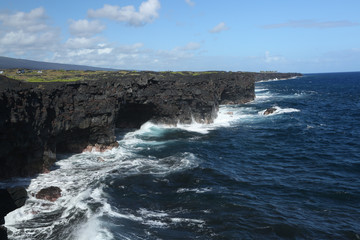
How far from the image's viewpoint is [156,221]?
869 inches

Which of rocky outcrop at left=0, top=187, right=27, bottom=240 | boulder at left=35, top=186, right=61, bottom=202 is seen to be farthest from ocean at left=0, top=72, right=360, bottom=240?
rocky outcrop at left=0, top=187, right=27, bottom=240

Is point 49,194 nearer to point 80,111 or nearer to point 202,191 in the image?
point 202,191

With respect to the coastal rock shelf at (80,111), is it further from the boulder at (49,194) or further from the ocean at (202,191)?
the boulder at (49,194)

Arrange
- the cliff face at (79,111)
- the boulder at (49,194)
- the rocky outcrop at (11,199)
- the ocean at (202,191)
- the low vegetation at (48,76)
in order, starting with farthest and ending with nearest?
the low vegetation at (48,76) → the cliff face at (79,111) → the boulder at (49,194) → the ocean at (202,191) → the rocky outcrop at (11,199)

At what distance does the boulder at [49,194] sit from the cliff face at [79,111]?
5410 millimetres

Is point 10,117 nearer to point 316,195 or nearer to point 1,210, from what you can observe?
point 1,210

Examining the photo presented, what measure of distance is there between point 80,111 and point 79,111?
14 centimetres

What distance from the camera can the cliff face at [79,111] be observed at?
28984 millimetres

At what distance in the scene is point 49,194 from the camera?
25.8 meters

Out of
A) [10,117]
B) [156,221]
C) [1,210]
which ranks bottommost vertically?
[156,221]

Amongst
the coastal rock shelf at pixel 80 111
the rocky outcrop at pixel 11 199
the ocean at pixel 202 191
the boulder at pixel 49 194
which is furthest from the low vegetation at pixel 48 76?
the rocky outcrop at pixel 11 199

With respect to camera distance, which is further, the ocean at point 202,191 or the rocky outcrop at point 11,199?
the ocean at point 202,191

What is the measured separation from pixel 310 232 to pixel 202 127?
1614 inches

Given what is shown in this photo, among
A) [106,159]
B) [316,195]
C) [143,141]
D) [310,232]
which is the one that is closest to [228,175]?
[316,195]
